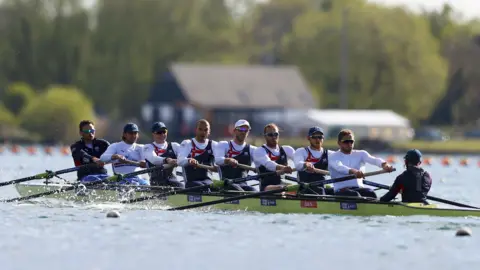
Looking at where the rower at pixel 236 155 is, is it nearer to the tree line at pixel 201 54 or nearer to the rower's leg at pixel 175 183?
the rower's leg at pixel 175 183

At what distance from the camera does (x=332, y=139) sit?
73.3 m

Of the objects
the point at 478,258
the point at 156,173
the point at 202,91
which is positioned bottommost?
the point at 478,258

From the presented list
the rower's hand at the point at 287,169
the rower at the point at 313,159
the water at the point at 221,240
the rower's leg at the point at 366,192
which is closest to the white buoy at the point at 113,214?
the water at the point at 221,240

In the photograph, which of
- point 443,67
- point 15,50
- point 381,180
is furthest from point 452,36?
point 381,180

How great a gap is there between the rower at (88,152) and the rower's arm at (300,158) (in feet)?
14.3

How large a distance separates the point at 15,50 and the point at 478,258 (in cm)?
7098

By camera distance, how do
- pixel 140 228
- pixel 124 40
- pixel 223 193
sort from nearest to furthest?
pixel 140 228 < pixel 223 193 < pixel 124 40

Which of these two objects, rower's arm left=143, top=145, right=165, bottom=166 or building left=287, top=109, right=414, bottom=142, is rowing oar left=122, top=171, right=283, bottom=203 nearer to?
rower's arm left=143, top=145, right=165, bottom=166

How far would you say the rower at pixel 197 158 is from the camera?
72.6ft

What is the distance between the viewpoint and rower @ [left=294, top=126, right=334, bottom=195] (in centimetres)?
2144

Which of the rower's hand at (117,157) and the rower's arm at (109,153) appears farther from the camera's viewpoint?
the rower's arm at (109,153)

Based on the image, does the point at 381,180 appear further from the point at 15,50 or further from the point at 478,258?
the point at 15,50

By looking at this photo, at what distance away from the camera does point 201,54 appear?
93688mm

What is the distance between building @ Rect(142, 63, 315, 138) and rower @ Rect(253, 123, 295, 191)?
59.3 m
